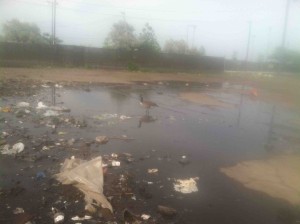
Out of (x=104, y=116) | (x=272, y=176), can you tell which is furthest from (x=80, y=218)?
(x=104, y=116)

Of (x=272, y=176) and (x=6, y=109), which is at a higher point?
(x=6, y=109)

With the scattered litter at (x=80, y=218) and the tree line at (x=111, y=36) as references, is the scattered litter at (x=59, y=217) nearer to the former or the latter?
the scattered litter at (x=80, y=218)

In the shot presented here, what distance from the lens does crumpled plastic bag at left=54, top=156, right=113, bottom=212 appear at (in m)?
3.62

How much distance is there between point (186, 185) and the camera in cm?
440

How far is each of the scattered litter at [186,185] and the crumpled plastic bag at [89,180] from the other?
110 cm

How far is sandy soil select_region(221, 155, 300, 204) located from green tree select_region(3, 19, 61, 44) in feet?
99.2

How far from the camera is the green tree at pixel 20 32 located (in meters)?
32.7

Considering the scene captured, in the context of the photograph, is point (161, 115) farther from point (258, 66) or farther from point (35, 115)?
point (258, 66)

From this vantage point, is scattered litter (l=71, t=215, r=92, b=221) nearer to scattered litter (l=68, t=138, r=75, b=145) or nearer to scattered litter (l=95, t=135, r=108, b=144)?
scattered litter (l=68, t=138, r=75, b=145)

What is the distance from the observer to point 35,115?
7469 mm

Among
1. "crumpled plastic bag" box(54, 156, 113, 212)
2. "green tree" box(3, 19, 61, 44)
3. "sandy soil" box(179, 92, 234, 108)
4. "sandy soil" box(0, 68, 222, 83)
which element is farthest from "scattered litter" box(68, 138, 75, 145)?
"green tree" box(3, 19, 61, 44)

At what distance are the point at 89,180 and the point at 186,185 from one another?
138 cm

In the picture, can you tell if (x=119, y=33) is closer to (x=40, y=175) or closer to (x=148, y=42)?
(x=148, y=42)

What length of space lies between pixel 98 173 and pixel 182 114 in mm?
5643
